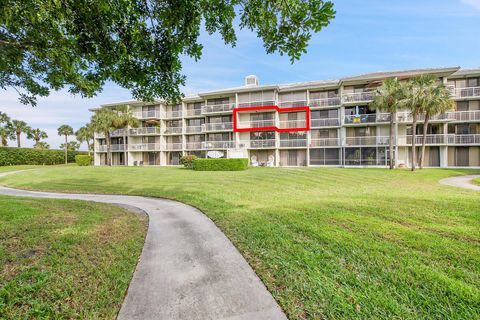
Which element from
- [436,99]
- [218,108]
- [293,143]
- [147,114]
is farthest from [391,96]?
[147,114]

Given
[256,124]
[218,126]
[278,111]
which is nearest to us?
[278,111]

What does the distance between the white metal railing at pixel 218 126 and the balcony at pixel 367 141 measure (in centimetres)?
1671

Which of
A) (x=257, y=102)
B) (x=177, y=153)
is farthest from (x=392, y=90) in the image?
(x=177, y=153)

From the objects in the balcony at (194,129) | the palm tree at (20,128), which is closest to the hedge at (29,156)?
the palm tree at (20,128)

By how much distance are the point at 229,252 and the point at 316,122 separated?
99.5 feet

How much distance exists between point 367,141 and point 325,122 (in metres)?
5.86

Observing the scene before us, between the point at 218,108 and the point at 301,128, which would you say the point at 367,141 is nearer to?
the point at 301,128

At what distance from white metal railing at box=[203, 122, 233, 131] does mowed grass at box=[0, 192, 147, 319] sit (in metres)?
28.4

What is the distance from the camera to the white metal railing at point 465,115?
1046 inches

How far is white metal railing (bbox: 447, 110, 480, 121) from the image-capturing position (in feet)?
87.2

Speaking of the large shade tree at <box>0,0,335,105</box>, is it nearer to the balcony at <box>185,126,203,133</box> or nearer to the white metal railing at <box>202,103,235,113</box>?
the white metal railing at <box>202,103,235,113</box>

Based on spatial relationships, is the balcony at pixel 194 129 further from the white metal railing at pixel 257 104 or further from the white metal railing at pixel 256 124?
the white metal railing at pixel 257 104

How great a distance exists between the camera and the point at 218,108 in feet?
117

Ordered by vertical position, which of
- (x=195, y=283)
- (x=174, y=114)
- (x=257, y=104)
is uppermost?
(x=257, y=104)
